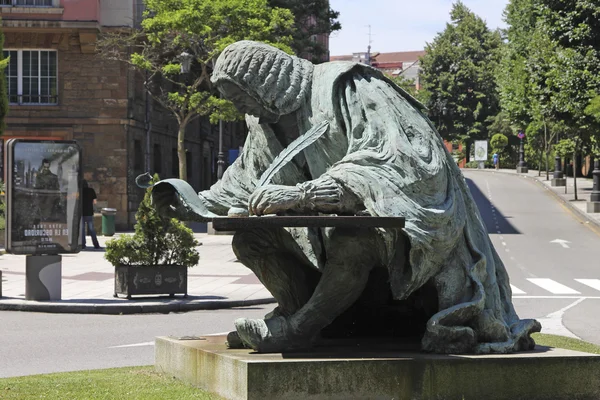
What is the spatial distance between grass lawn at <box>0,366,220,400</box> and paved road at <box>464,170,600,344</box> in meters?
6.19

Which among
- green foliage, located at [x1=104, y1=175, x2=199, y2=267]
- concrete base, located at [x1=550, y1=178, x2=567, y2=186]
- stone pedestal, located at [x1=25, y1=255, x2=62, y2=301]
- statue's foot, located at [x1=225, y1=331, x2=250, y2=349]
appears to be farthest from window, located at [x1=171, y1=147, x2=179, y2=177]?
statue's foot, located at [x1=225, y1=331, x2=250, y2=349]

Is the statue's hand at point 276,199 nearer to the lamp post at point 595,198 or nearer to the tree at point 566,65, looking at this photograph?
the tree at point 566,65

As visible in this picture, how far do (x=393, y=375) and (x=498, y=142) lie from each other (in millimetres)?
75761

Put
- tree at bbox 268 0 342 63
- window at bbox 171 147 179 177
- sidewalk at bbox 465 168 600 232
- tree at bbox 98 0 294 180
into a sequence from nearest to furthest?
tree at bbox 98 0 294 180 → sidewalk at bbox 465 168 600 232 → window at bbox 171 147 179 177 → tree at bbox 268 0 342 63

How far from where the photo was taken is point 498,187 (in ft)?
183

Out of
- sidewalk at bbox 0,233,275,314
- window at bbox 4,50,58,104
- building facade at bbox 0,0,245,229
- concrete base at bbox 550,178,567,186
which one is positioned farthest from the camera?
concrete base at bbox 550,178,567,186

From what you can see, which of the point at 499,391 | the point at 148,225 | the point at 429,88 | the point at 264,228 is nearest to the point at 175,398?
the point at 264,228

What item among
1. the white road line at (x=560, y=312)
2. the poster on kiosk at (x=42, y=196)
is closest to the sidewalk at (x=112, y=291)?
the poster on kiosk at (x=42, y=196)

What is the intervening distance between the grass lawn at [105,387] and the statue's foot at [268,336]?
0.33 metres

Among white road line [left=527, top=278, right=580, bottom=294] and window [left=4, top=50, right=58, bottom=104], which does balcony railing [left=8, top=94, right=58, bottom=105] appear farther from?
white road line [left=527, top=278, right=580, bottom=294]

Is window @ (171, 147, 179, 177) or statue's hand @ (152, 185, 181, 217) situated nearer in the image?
statue's hand @ (152, 185, 181, 217)

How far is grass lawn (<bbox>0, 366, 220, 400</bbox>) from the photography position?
5.49m

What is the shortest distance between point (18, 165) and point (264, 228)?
1114 cm

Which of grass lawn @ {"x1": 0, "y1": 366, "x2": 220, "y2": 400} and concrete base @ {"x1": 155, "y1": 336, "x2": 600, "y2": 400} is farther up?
concrete base @ {"x1": 155, "y1": 336, "x2": 600, "y2": 400}
